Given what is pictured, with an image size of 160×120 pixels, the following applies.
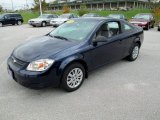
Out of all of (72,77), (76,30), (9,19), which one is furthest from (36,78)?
(9,19)

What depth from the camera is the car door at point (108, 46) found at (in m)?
4.46

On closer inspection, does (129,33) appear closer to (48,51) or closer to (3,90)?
(48,51)

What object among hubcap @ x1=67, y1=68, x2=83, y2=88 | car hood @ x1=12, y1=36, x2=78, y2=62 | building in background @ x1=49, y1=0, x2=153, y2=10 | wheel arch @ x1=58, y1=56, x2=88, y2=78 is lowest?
hubcap @ x1=67, y1=68, x2=83, y2=88

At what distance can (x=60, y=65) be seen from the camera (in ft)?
12.0

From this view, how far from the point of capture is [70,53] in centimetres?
386

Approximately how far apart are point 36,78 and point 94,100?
119cm

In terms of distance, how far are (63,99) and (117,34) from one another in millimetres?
→ 2461

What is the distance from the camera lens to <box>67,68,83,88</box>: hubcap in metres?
3.97

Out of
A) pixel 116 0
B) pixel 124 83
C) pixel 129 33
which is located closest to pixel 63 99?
pixel 124 83

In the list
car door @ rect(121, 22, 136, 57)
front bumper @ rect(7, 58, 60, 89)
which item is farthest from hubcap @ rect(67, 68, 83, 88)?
car door @ rect(121, 22, 136, 57)

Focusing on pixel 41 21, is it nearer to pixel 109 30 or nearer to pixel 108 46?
pixel 109 30

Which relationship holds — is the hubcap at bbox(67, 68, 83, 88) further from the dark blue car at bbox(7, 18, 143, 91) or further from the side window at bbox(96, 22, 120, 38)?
the side window at bbox(96, 22, 120, 38)

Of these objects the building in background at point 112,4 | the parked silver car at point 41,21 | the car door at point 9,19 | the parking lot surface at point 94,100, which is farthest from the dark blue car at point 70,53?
the building in background at point 112,4

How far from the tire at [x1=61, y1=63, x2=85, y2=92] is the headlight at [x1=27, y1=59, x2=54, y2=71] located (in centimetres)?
39
